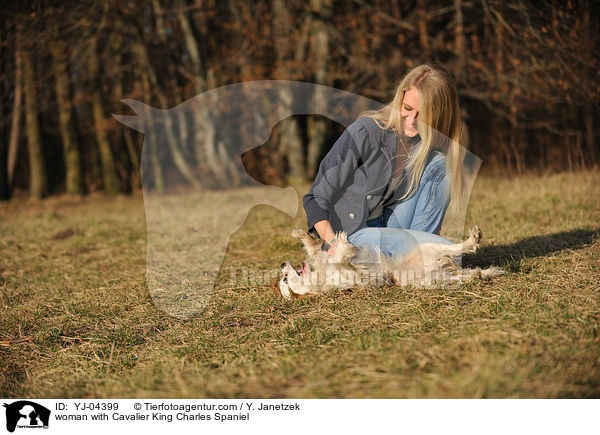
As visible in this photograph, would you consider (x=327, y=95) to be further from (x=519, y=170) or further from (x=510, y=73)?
(x=519, y=170)

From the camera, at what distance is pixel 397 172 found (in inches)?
115

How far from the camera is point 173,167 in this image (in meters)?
13.2

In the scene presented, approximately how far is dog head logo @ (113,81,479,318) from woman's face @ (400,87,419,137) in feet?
5.70

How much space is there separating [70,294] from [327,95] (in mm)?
7079

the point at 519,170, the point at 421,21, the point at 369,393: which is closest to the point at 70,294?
the point at 369,393

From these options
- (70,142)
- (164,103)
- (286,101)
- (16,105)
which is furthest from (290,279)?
(70,142)

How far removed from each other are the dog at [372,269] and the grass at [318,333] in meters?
0.08

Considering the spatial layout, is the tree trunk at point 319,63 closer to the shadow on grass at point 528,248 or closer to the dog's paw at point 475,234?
the shadow on grass at point 528,248

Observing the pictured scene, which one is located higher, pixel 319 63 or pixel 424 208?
pixel 319 63

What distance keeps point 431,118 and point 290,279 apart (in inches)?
50.8

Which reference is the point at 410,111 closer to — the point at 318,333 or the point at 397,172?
the point at 397,172

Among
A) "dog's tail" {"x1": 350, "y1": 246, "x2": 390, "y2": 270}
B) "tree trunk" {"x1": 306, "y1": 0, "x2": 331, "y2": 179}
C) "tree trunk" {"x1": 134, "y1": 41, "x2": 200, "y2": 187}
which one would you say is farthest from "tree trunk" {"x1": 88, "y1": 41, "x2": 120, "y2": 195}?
"dog's tail" {"x1": 350, "y1": 246, "x2": 390, "y2": 270}

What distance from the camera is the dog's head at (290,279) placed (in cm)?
285
